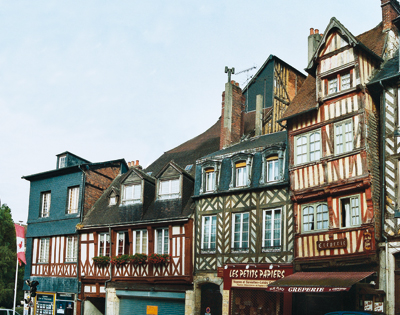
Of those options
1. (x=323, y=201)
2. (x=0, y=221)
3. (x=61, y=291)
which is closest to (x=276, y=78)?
(x=323, y=201)

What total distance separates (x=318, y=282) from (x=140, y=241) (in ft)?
30.6

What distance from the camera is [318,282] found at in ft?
47.4

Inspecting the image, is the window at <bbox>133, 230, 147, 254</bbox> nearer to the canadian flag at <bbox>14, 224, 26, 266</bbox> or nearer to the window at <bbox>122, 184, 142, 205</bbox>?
the window at <bbox>122, 184, 142, 205</bbox>

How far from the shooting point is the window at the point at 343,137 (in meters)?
15.4

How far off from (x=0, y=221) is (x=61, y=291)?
13353 millimetres

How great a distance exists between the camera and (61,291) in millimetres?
24000

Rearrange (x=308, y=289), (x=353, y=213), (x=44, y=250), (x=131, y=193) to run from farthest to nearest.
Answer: (x=44, y=250) → (x=131, y=193) → (x=353, y=213) → (x=308, y=289)

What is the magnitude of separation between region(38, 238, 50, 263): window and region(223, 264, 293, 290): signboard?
10.8 meters

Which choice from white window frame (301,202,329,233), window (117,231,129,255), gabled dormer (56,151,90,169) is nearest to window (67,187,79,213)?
gabled dormer (56,151,90,169)

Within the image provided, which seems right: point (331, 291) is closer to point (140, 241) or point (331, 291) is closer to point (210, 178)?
point (210, 178)

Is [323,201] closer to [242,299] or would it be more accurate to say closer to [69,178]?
[242,299]

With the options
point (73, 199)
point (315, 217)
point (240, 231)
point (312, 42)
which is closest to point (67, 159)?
point (73, 199)

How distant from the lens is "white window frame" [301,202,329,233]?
15852 mm

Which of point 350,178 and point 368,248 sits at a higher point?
point 350,178
